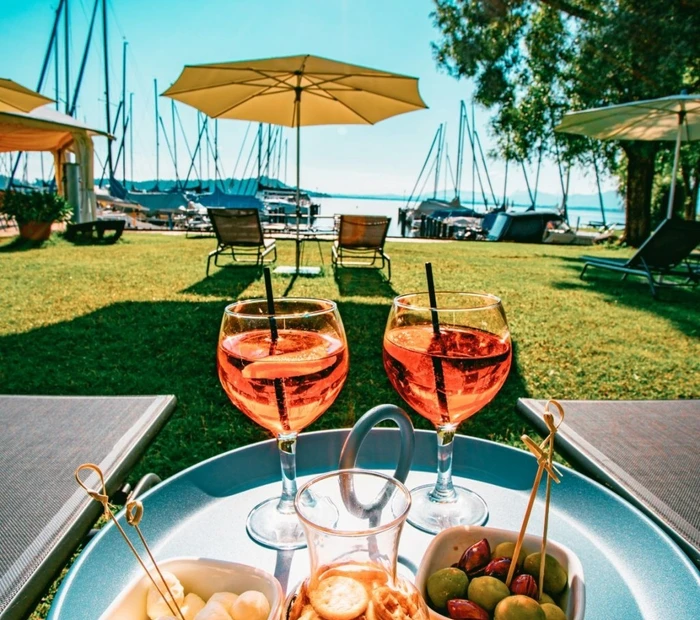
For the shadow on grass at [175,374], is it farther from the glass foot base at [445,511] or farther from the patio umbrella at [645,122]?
the patio umbrella at [645,122]

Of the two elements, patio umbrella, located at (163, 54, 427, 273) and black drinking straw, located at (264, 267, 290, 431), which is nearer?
black drinking straw, located at (264, 267, 290, 431)

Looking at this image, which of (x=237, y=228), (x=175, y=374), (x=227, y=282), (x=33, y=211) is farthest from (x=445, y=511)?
(x=33, y=211)

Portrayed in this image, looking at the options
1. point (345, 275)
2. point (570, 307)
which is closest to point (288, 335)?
point (570, 307)

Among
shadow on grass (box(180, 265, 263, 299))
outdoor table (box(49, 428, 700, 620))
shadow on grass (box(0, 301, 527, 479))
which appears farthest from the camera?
shadow on grass (box(180, 265, 263, 299))

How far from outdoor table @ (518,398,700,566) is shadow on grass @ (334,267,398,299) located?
19.8ft

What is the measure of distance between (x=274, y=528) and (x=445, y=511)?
0.36m

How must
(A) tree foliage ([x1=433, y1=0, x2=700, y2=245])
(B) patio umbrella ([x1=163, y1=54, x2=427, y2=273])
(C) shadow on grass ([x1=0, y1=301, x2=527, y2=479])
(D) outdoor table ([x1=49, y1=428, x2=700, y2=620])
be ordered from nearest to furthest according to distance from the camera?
(D) outdoor table ([x1=49, y1=428, x2=700, y2=620]) → (C) shadow on grass ([x1=0, y1=301, x2=527, y2=479]) → (B) patio umbrella ([x1=163, y1=54, x2=427, y2=273]) → (A) tree foliage ([x1=433, y1=0, x2=700, y2=245])

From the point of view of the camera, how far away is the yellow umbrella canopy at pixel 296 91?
7.67 m

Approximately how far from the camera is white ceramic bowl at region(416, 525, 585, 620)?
672mm

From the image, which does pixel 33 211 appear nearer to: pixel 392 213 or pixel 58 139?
pixel 58 139

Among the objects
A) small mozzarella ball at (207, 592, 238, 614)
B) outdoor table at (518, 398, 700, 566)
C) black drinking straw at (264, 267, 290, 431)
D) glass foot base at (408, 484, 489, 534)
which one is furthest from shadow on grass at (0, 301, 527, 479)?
small mozzarella ball at (207, 592, 238, 614)

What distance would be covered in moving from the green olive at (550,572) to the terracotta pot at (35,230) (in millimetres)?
16192

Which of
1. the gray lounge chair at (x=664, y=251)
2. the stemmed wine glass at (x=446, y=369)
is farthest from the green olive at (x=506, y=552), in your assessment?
the gray lounge chair at (x=664, y=251)

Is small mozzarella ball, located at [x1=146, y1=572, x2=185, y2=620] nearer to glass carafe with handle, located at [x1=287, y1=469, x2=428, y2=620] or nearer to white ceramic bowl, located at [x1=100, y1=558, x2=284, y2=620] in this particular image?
white ceramic bowl, located at [x1=100, y1=558, x2=284, y2=620]
